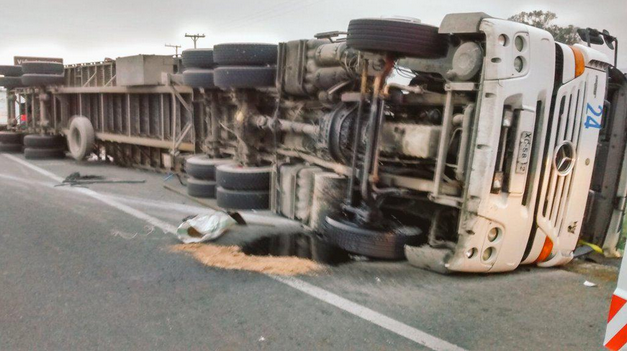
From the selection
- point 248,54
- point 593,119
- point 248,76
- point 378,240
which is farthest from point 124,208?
point 593,119

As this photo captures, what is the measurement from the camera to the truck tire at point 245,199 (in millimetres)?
7223

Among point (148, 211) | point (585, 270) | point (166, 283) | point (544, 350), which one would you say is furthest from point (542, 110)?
point (148, 211)

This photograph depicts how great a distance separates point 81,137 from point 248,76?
759 cm

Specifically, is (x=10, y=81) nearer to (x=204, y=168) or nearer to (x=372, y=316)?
(x=204, y=168)

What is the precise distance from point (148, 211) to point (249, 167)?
148 centimetres

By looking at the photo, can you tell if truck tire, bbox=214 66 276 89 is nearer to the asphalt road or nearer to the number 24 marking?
the asphalt road

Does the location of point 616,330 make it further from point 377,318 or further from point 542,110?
point 542,110

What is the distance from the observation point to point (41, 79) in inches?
561

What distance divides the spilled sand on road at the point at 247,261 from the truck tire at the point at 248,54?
111 inches

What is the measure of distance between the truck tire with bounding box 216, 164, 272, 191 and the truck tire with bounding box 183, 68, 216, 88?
1.63 m

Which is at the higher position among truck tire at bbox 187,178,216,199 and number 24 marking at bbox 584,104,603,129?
number 24 marking at bbox 584,104,603,129

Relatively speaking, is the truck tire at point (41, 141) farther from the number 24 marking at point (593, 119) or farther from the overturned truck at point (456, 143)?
the number 24 marking at point (593, 119)

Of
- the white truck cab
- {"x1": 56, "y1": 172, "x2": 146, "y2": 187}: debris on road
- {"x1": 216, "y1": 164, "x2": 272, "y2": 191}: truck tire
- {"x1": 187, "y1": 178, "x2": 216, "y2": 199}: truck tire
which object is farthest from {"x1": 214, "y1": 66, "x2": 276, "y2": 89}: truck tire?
{"x1": 56, "y1": 172, "x2": 146, "y2": 187}: debris on road

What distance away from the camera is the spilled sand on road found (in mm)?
4719
